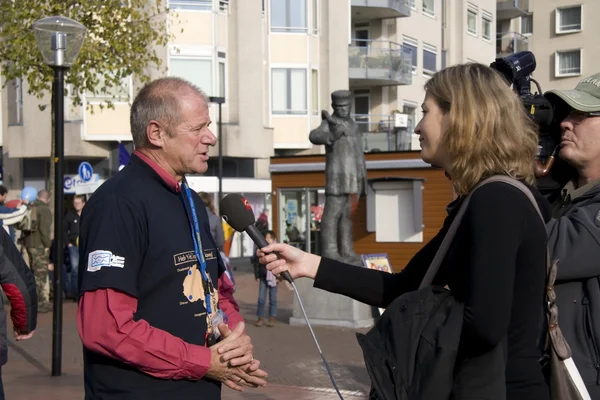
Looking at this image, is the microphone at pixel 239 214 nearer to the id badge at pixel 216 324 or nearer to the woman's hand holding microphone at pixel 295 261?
the woman's hand holding microphone at pixel 295 261

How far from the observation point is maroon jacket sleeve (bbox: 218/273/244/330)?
12.6ft

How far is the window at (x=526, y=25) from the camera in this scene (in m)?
61.6

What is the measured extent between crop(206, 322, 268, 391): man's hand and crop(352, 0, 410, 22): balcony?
1539 inches

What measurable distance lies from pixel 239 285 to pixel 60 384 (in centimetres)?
1301

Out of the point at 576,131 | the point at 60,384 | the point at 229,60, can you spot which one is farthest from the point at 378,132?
the point at 576,131

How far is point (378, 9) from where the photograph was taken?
139 ft

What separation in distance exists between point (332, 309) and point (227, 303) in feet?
34.0

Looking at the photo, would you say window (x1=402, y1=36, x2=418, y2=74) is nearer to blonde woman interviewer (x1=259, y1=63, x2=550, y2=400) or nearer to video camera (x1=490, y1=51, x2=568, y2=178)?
video camera (x1=490, y1=51, x2=568, y2=178)

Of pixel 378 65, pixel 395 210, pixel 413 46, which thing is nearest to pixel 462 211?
pixel 395 210

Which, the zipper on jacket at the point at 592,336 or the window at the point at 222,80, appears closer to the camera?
the zipper on jacket at the point at 592,336

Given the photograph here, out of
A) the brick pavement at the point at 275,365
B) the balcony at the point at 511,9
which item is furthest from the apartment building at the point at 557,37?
the brick pavement at the point at 275,365

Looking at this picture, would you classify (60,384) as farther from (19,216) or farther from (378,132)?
(378,132)

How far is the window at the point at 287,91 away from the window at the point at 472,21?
18.6 meters

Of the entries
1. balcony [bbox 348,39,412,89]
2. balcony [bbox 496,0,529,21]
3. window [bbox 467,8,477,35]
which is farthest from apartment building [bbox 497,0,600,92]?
balcony [bbox 348,39,412,89]
